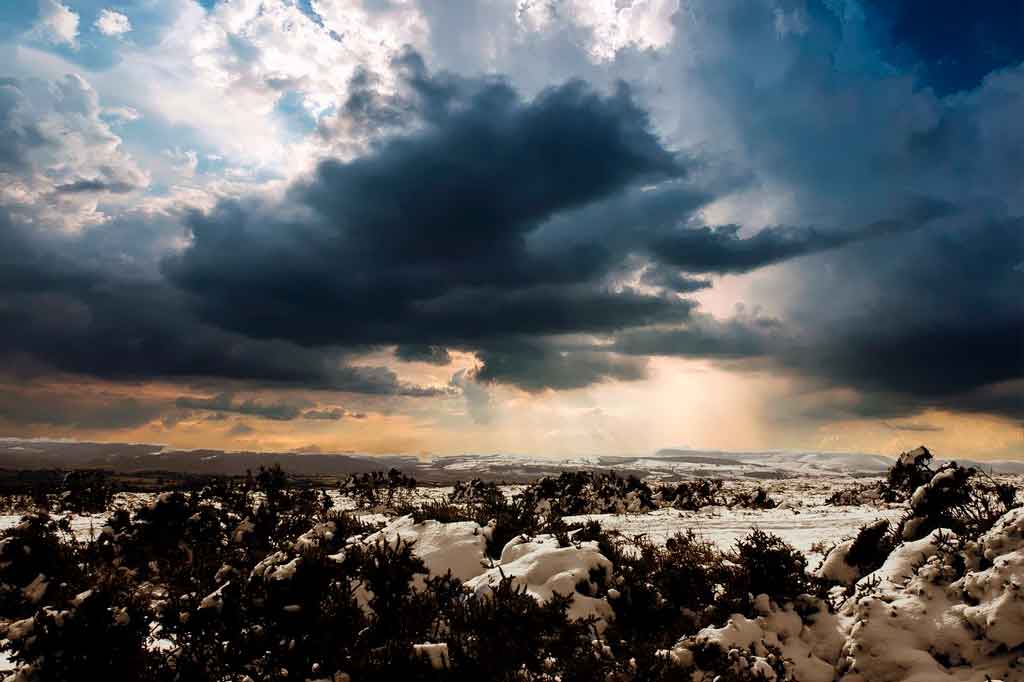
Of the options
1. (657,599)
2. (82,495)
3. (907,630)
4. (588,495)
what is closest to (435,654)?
(657,599)

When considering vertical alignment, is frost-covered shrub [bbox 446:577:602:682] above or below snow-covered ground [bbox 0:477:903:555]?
above

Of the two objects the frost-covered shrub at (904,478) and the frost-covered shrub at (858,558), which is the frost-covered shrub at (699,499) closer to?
the frost-covered shrub at (904,478)

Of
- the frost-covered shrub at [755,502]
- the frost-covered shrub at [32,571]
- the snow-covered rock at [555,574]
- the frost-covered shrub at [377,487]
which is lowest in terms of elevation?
the frost-covered shrub at [377,487]

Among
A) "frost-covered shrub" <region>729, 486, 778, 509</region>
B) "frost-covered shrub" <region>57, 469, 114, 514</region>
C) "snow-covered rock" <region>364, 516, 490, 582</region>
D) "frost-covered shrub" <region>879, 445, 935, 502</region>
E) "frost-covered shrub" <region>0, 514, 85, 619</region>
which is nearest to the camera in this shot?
"snow-covered rock" <region>364, 516, 490, 582</region>

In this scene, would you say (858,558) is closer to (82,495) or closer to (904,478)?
(904,478)

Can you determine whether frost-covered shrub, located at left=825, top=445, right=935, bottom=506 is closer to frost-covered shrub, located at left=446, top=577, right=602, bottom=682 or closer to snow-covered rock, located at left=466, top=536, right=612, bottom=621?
snow-covered rock, located at left=466, top=536, right=612, bottom=621

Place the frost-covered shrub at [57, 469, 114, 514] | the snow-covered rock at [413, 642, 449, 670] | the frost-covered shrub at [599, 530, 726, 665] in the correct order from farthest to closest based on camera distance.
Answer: the frost-covered shrub at [57, 469, 114, 514] < the frost-covered shrub at [599, 530, 726, 665] < the snow-covered rock at [413, 642, 449, 670]

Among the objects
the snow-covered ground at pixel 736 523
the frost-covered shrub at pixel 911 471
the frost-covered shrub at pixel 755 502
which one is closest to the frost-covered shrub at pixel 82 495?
the snow-covered ground at pixel 736 523

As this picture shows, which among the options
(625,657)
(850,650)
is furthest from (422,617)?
(850,650)

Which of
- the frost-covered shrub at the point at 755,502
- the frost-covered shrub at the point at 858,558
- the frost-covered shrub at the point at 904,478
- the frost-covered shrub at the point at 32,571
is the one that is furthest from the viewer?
the frost-covered shrub at the point at 755,502

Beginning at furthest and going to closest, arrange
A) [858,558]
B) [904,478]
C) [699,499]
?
[699,499] < [904,478] < [858,558]

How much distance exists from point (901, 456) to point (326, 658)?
89.2ft

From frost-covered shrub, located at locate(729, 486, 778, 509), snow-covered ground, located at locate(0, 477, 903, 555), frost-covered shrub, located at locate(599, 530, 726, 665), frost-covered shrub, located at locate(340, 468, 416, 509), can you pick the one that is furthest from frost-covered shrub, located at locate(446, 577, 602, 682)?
frost-covered shrub, located at locate(340, 468, 416, 509)

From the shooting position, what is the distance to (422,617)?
31.5 ft
